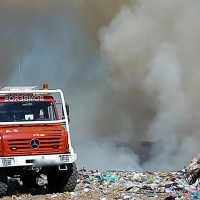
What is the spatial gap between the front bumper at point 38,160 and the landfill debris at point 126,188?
749 mm

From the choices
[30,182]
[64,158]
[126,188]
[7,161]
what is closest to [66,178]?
[64,158]

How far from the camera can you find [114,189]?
10.9 metres

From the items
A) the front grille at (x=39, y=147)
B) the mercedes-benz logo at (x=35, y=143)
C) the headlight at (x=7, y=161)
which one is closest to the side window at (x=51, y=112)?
the front grille at (x=39, y=147)

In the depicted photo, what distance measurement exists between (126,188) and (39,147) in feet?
7.36

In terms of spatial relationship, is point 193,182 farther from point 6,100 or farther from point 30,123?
point 6,100

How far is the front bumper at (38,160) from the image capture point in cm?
1005

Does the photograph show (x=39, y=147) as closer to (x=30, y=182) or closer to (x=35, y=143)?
(x=35, y=143)

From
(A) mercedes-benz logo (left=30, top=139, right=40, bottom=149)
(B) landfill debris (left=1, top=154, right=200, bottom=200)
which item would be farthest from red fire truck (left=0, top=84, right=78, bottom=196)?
(B) landfill debris (left=1, top=154, right=200, bottom=200)

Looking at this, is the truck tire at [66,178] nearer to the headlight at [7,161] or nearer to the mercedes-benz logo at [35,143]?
the mercedes-benz logo at [35,143]

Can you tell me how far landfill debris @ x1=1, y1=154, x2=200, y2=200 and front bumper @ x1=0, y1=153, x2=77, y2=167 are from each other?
0.75 m

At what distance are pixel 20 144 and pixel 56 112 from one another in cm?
150

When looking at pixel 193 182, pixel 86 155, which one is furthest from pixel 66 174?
pixel 86 155

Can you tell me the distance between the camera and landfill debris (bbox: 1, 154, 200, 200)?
9.72m

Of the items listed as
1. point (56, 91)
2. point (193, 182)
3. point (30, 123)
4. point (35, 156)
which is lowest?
point (193, 182)
